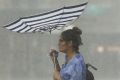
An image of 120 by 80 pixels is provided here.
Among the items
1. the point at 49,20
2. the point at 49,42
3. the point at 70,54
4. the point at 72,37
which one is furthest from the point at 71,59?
the point at 49,42

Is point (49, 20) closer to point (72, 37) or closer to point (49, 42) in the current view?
point (72, 37)

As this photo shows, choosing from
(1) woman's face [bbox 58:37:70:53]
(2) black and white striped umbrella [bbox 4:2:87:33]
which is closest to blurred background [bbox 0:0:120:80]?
(2) black and white striped umbrella [bbox 4:2:87:33]

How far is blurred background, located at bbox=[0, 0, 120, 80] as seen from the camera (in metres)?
5.19

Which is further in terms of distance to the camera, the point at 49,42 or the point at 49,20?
the point at 49,42

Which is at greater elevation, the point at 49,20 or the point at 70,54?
the point at 49,20

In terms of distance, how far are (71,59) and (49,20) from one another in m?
0.34

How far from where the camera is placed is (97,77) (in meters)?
5.25

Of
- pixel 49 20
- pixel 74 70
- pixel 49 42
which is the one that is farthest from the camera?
pixel 49 42

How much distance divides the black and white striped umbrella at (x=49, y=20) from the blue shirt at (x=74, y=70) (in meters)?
0.34

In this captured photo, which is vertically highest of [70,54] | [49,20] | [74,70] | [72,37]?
[49,20]

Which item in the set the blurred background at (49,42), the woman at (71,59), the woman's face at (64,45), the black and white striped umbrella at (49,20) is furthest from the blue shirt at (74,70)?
the blurred background at (49,42)

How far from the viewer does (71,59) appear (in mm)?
3184

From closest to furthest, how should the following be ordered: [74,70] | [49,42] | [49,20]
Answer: [74,70] → [49,20] → [49,42]

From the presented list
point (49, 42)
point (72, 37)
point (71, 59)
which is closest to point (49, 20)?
point (72, 37)
